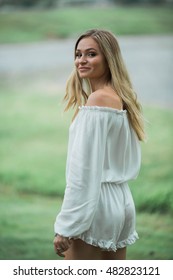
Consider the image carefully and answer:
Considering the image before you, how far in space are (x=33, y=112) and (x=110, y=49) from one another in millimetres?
2037

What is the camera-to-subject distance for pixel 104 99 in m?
1.96

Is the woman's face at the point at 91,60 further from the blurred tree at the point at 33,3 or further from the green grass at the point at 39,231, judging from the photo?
the blurred tree at the point at 33,3

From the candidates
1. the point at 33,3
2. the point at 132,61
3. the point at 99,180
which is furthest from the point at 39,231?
the point at 99,180

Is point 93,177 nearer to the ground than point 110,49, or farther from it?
nearer to the ground

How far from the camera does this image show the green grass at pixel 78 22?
12.5ft

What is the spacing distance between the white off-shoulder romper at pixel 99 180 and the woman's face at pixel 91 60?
0.18 m

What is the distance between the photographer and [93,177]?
1907mm

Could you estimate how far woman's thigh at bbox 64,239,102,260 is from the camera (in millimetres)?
1978

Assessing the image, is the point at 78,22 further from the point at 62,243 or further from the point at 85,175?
the point at 62,243

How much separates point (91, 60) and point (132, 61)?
6.30 ft

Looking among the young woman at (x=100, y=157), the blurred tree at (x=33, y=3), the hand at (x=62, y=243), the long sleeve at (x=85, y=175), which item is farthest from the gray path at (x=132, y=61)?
the hand at (x=62, y=243)

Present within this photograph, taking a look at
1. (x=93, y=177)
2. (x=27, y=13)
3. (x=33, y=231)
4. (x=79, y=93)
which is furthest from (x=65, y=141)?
(x=93, y=177)

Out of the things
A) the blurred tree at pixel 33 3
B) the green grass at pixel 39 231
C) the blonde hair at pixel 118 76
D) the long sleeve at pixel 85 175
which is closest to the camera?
the long sleeve at pixel 85 175
